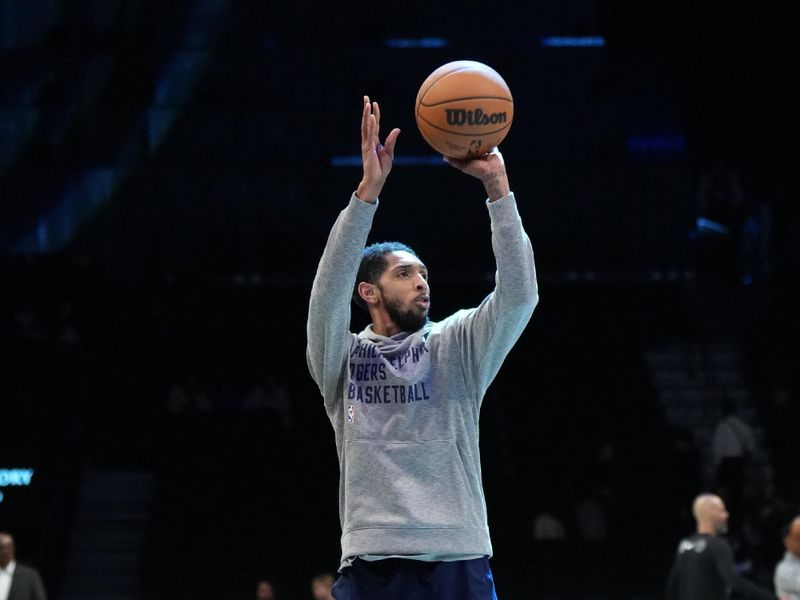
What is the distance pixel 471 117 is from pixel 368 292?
59cm

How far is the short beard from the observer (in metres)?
3.70

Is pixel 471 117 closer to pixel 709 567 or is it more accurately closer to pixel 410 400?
pixel 410 400

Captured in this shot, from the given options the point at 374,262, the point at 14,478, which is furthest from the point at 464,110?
the point at 14,478

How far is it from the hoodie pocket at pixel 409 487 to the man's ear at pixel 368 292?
18.0 inches

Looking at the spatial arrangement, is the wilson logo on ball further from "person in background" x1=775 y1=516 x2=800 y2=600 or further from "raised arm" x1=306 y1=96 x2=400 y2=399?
"person in background" x1=775 y1=516 x2=800 y2=600

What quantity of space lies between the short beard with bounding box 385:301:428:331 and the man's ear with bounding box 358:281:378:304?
5 cm

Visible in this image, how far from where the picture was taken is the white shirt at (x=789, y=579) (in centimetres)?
797

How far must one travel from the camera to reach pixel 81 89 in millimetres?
18281

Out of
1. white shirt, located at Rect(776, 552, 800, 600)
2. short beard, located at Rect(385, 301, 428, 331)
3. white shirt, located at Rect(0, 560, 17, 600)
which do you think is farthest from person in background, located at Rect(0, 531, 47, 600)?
short beard, located at Rect(385, 301, 428, 331)

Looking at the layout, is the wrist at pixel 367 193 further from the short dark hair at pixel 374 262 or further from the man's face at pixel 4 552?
the man's face at pixel 4 552

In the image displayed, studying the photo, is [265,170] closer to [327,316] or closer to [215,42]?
[215,42]

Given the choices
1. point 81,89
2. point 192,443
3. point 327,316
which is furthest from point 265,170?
point 327,316

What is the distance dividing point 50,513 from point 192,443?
2167 millimetres

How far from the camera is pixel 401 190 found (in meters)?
18.7
